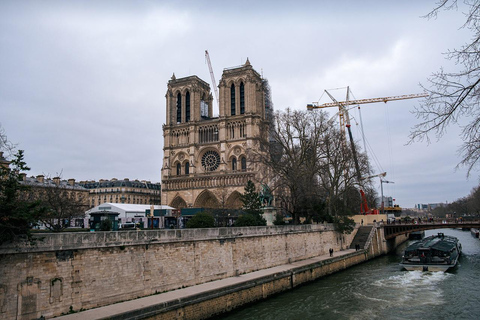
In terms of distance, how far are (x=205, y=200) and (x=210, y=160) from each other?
7.39 meters

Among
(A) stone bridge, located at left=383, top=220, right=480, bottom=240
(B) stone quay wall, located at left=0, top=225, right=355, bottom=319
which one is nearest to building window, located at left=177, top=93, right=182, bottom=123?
(A) stone bridge, located at left=383, top=220, right=480, bottom=240

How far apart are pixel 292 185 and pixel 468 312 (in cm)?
1826

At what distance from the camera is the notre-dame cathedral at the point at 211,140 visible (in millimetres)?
63781

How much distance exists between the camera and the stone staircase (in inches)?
1549

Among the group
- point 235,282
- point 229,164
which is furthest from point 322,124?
point 229,164

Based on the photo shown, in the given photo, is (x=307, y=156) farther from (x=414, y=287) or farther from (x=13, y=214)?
(x=13, y=214)

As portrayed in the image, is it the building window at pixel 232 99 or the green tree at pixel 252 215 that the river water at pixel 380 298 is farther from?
the building window at pixel 232 99

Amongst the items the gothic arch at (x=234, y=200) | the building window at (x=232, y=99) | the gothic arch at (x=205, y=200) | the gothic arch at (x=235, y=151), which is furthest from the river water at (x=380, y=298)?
the building window at (x=232, y=99)

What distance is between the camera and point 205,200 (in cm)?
6638

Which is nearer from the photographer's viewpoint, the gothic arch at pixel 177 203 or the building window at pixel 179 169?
the gothic arch at pixel 177 203

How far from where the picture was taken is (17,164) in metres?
13.1

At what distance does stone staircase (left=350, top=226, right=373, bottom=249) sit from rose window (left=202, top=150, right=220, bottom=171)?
3138cm

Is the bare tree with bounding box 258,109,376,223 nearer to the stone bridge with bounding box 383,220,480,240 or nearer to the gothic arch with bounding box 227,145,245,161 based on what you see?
the stone bridge with bounding box 383,220,480,240

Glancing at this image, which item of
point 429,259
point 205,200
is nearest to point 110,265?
point 429,259
